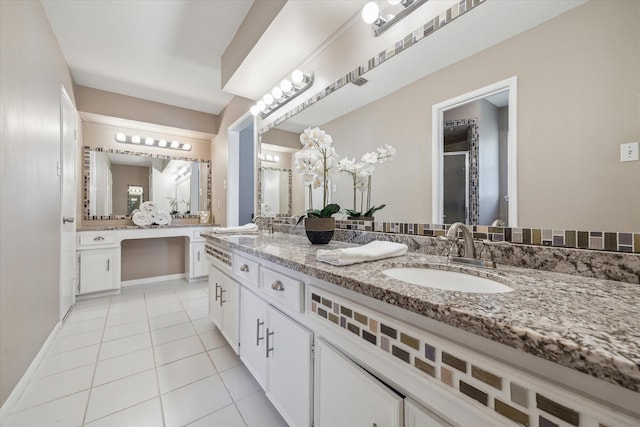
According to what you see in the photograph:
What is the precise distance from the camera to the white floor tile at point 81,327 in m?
2.10

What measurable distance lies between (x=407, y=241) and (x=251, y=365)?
1061 mm

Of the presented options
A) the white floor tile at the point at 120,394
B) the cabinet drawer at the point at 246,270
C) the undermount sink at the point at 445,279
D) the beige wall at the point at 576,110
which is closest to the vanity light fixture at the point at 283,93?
the beige wall at the point at 576,110

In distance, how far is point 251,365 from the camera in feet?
4.50

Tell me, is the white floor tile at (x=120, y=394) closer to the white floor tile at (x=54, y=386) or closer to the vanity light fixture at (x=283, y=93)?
the white floor tile at (x=54, y=386)

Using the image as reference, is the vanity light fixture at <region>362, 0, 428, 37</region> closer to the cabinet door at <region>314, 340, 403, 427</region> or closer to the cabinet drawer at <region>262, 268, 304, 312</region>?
the cabinet drawer at <region>262, 268, 304, 312</region>

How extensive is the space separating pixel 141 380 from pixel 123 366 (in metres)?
0.25

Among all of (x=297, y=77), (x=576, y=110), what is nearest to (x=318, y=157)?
(x=297, y=77)

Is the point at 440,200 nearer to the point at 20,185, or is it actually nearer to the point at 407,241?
the point at 407,241

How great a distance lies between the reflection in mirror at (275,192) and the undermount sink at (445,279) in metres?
1.47

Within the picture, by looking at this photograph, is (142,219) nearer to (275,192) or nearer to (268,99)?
(275,192)

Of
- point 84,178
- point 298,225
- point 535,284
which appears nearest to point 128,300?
point 84,178

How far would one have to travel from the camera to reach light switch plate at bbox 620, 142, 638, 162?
2.09 ft

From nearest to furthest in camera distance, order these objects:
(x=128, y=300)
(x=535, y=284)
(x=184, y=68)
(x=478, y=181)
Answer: (x=535, y=284)
(x=478, y=181)
(x=184, y=68)
(x=128, y=300)

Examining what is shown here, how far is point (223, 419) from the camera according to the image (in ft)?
4.05
